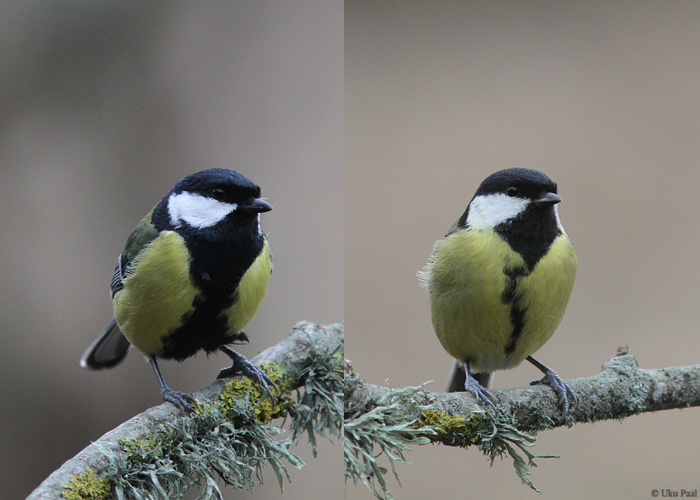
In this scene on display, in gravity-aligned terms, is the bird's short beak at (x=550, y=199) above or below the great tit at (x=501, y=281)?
above

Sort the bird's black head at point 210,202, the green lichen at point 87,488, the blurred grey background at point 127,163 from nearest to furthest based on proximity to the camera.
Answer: the green lichen at point 87,488
the blurred grey background at point 127,163
the bird's black head at point 210,202

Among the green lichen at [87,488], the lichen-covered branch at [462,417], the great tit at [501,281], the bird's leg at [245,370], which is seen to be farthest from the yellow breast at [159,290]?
the great tit at [501,281]

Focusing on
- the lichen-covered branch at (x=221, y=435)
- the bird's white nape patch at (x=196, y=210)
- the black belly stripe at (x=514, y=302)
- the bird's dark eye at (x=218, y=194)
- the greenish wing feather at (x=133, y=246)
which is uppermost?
the bird's dark eye at (x=218, y=194)

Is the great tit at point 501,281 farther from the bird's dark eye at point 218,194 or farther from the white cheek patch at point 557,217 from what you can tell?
the bird's dark eye at point 218,194

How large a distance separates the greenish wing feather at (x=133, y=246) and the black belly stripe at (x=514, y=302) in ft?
2.32

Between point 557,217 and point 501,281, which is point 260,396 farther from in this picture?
point 557,217

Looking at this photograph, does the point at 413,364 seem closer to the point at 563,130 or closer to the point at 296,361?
the point at 296,361

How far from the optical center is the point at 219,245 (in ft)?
3.64

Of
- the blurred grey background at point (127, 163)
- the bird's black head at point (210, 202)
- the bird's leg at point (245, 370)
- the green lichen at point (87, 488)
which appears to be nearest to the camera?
the green lichen at point (87, 488)

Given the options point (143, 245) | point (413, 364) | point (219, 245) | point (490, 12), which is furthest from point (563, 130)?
point (143, 245)

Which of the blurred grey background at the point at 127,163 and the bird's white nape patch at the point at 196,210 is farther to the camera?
the bird's white nape patch at the point at 196,210

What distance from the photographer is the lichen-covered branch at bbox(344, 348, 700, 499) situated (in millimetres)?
995

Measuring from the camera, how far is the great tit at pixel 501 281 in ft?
3.44

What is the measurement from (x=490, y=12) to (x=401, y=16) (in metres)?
0.19
